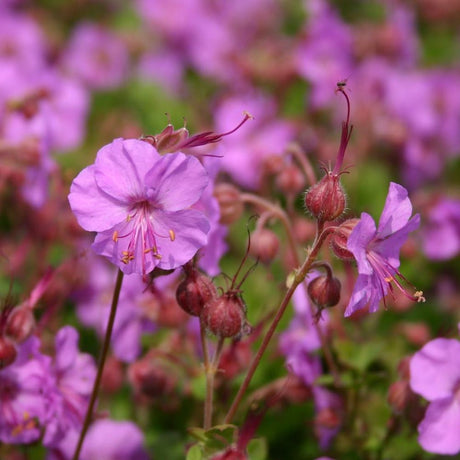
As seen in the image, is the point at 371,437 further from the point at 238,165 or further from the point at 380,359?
the point at 238,165

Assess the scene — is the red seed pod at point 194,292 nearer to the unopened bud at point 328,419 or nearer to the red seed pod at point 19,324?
the red seed pod at point 19,324

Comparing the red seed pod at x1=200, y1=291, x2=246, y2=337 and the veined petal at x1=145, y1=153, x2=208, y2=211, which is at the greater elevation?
the veined petal at x1=145, y1=153, x2=208, y2=211

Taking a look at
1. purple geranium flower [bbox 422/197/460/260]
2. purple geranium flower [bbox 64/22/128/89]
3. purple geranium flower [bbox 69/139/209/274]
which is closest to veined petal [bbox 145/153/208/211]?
purple geranium flower [bbox 69/139/209/274]

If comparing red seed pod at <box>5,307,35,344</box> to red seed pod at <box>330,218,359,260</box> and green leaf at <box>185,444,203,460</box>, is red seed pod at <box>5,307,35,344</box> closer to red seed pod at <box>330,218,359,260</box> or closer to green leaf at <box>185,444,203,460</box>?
green leaf at <box>185,444,203,460</box>

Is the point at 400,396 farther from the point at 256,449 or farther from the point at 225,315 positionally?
the point at 225,315

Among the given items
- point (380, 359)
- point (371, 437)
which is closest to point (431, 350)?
point (371, 437)

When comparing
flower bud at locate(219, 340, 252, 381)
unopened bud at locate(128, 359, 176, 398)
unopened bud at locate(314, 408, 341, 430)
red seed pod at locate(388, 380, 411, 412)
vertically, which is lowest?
unopened bud at locate(128, 359, 176, 398)

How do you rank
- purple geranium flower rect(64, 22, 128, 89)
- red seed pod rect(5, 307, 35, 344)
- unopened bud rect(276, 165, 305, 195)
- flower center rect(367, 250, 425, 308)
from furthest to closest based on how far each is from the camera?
purple geranium flower rect(64, 22, 128, 89) → unopened bud rect(276, 165, 305, 195) → red seed pod rect(5, 307, 35, 344) → flower center rect(367, 250, 425, 308)

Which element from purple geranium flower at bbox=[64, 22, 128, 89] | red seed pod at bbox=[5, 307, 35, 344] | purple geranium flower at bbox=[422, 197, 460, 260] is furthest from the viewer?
purple geranium flower at bbox=[64, 22, 128, 89]
